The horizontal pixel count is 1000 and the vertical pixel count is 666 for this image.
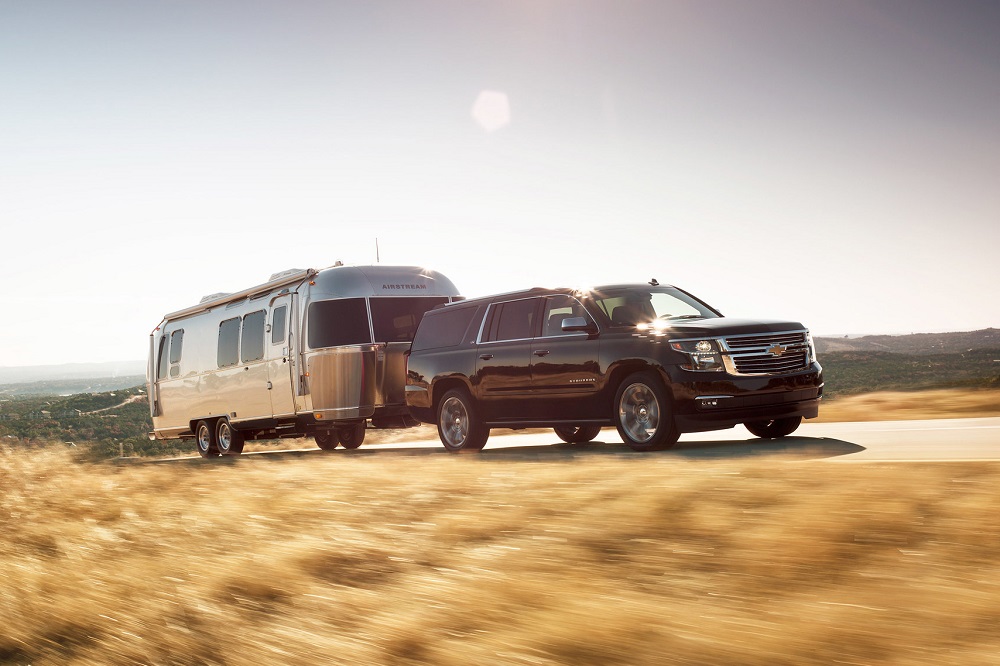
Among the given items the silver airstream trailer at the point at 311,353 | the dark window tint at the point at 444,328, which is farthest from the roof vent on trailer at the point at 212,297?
the dark window tint at the point at 444,328

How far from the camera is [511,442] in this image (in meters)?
15.2

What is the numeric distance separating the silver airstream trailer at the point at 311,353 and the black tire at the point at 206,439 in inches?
1.1

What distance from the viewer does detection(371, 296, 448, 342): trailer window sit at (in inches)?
619

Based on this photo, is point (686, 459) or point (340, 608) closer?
point (340, 608)

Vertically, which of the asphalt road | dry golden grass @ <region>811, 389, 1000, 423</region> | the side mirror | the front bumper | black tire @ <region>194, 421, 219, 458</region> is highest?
the side mirror

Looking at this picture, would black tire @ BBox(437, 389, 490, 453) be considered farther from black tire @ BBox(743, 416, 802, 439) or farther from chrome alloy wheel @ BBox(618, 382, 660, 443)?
black tire @ BBox(743, 416, 802, 439)

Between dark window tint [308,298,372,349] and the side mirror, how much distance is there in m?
4.72

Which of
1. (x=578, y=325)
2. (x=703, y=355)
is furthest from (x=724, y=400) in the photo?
(x=578, y=325)

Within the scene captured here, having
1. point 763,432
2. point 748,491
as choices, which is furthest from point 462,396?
point 748,491

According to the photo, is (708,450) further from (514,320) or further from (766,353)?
(514,320)

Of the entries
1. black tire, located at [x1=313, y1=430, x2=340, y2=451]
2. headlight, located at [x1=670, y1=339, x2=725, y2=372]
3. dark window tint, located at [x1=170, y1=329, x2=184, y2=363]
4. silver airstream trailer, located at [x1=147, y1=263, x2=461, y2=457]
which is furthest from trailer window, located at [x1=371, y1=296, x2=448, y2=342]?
dark window tint, located at [x1=170, y1=329, x2=184, y2=363]

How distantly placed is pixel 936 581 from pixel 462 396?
29.7 ft

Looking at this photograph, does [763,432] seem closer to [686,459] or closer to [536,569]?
[686,459]

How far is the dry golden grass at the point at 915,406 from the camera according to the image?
13.8m
